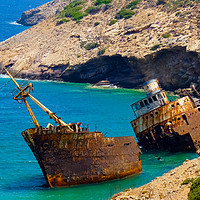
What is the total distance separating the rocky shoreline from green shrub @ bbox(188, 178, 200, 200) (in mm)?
408

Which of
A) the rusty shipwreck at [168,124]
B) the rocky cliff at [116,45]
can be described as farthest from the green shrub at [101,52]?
the rusty shipwreck at [168,124]

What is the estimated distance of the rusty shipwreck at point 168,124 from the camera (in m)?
37.5

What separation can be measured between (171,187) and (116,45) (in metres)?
67.4

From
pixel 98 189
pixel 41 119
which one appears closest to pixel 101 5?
pixel 41 119

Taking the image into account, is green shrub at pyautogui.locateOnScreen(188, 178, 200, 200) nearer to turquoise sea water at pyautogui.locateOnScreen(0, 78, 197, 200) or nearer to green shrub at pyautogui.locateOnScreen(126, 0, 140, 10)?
turquoise sea water at pyautogui.locateOnScreen(0, 78, 197, 200)

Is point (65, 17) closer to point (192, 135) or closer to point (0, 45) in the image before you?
point (0, 45)

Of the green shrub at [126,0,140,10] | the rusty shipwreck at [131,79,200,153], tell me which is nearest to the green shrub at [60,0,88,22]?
the green shrub at [126,0,140,10]

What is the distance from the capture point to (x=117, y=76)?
82500 mm

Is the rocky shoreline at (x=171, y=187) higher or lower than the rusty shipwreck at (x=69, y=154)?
lower

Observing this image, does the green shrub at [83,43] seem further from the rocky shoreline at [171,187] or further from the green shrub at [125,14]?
the rocky shoreline at [171,187]

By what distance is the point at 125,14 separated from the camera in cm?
9600

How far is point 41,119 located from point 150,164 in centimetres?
2301

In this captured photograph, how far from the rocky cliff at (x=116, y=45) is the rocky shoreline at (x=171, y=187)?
50.7 m

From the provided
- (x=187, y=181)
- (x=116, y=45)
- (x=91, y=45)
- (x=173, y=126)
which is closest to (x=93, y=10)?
(x=91, y=45)
